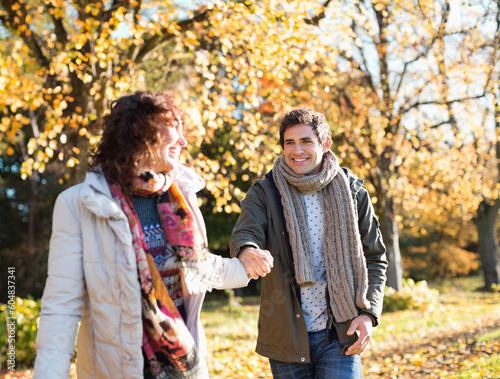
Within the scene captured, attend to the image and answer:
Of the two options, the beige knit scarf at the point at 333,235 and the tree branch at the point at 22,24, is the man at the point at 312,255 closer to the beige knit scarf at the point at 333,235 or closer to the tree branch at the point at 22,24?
the beige knit scarf at the point at 333,235

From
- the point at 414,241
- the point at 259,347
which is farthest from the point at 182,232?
the point at 414,241

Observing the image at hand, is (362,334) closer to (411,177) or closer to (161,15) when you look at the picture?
(161,15)

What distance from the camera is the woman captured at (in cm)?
193

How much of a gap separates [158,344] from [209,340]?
7.41m

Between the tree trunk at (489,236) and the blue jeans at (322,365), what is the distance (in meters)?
14.5

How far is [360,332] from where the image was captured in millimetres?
2676

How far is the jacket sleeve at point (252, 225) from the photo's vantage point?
2.64 m

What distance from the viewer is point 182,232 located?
2.11m

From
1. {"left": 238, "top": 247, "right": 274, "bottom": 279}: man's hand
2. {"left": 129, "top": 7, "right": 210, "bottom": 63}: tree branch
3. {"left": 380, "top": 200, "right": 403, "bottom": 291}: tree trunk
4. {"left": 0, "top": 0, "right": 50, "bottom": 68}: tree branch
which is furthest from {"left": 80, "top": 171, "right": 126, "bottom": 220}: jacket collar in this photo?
{"left": 380, "top": 200, "right": 403, "bottom": 291}: tree trunk

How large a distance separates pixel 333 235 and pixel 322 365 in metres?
0.66

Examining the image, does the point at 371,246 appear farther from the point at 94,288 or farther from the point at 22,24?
the point at 22,24

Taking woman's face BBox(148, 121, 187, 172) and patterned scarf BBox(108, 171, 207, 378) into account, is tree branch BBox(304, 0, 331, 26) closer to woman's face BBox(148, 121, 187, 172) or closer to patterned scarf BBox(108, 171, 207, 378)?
woman's face BBox(148, 121, 187, 172)

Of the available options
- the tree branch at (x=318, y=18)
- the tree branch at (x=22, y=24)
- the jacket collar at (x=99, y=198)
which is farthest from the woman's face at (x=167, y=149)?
the tree branch at (x=318, y=18)

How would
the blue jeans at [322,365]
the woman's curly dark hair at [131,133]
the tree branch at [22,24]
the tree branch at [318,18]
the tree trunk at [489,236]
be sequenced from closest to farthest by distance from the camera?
the woman's curly dark hair at [131,133], the blue jeans at [322,365], the tree branch at [22,24], the tree branch at [318,18], the tree trunk at [489,236]
